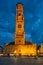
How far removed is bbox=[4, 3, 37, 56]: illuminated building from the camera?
10679cm

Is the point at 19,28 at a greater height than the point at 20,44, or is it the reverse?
the point at 19,28

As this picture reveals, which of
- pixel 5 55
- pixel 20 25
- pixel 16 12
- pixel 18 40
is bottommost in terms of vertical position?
pixel 5 55

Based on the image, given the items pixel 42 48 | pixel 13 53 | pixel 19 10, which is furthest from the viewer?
pixel 42 48

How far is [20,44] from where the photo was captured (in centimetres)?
10881

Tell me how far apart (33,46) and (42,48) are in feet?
61.1

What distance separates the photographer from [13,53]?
106 meters

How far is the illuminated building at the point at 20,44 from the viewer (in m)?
107

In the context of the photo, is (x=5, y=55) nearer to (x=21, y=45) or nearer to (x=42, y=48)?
(x=21, y=45)

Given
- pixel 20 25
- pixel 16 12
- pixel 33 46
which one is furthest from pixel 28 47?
pixel 16 12

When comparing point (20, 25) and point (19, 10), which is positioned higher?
point (19, 10)

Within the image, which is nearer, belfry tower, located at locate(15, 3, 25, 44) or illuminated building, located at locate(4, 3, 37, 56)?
illuminated building, located at locate(4, 3, 37, 56)

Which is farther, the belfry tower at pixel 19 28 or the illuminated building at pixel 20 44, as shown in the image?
the belfry tower at pixel 19 28

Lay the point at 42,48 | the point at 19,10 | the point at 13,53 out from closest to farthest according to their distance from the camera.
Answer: the point at 13,53, the point at 19,10, the point at 42,48

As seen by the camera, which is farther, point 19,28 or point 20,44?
point 19,28
